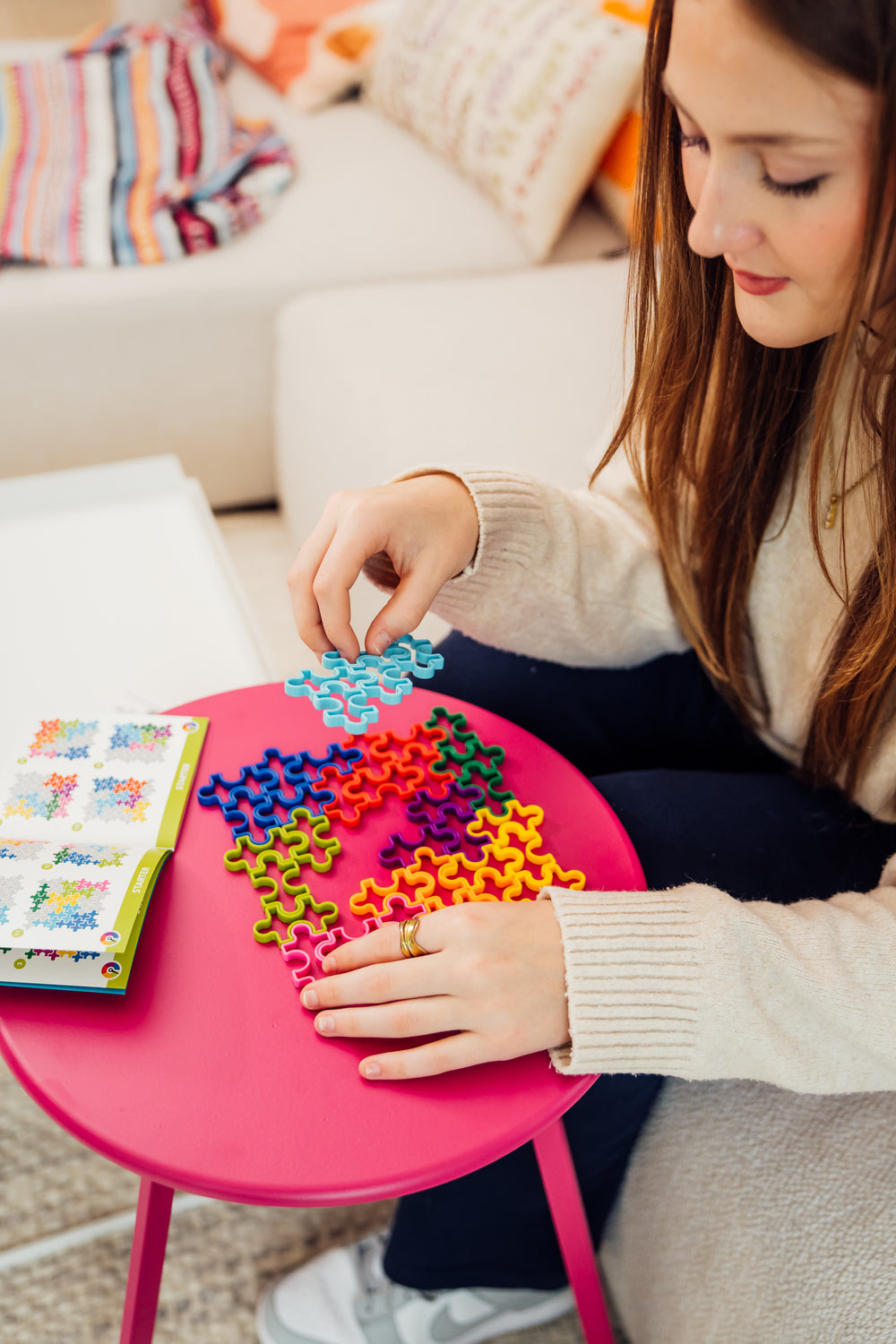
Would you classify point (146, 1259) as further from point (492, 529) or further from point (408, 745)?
point (492, 529)

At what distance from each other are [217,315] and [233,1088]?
1384 mm

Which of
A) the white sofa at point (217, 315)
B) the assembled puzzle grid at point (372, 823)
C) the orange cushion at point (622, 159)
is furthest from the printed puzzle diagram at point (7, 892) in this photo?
the orange cushion at point (622, 159)

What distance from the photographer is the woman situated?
55 centimetres

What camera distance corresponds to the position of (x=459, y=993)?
58 centimetres

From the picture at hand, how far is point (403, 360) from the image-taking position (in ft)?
4.83

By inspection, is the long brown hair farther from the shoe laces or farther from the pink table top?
the shoe laces

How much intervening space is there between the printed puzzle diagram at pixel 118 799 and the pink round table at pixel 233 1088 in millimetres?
48

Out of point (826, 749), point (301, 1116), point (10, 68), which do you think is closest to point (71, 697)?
point (301, 1116)

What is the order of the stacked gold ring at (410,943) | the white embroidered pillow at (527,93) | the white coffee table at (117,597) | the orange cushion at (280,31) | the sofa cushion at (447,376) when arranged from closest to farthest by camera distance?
1. the stacked gold ring at (410,943)
2. the white coffee table at (117,597)
3. the sofa cushion at (447,376)
4. the white embroidered pillow at (527,93)
5. the orange cushion at (280,31)

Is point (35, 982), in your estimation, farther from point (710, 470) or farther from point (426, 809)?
point (710, 470)

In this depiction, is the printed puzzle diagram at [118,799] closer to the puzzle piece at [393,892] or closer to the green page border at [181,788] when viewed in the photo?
the green page border at [181,788]

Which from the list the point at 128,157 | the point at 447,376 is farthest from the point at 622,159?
the point at 128,157

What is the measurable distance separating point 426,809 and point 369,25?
1.94 m

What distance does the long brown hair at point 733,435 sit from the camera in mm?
635
